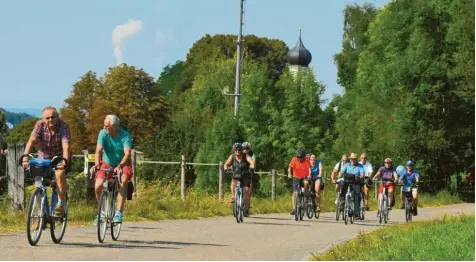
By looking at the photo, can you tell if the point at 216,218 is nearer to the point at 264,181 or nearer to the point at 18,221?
the point at 18,221

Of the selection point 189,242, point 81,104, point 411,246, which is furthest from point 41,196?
point 81,104

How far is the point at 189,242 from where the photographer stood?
15.9m

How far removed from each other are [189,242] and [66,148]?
274 centimetres

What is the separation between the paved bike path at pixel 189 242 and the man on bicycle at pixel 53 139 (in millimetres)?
914

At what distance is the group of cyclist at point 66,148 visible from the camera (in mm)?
14125

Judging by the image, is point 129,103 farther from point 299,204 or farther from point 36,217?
point 36,217

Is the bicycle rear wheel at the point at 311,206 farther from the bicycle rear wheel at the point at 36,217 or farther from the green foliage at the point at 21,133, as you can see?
the green foliage at the point at 21,133

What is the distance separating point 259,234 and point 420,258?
6222mm

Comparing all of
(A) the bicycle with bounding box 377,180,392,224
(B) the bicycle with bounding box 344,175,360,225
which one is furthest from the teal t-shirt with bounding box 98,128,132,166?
(A) the bicycle with bounding box 377,180,392,224

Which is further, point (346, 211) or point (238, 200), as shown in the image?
point (346, 211)

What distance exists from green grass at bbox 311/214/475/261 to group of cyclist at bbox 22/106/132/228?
3027mm

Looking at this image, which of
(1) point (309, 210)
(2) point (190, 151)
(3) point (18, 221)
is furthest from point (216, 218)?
(2) point (190, 151)

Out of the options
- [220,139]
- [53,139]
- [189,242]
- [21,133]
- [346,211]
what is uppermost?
[21,133]

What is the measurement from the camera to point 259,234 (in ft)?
60.3
